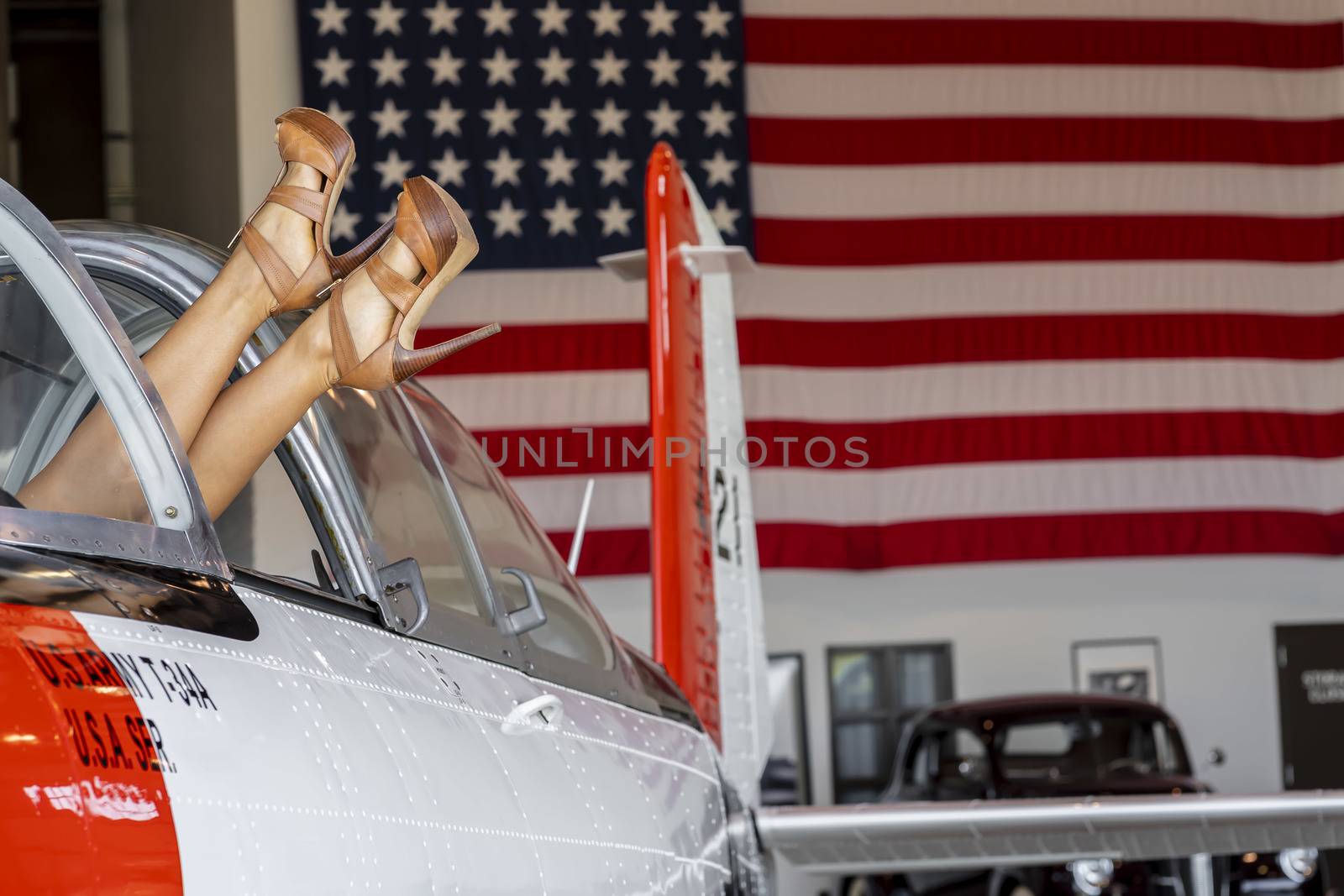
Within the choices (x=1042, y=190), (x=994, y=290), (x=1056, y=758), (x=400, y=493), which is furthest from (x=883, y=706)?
(x=400, y=493)

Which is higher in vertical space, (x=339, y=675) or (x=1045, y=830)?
(x=339, y=675)

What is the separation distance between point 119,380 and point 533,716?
0.63 m

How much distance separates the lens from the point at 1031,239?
8477 millimetres

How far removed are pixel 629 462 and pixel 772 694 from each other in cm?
192

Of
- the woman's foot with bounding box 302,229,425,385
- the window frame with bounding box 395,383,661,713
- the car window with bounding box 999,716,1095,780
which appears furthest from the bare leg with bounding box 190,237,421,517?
the car window with bounding box 999,716,1095,780

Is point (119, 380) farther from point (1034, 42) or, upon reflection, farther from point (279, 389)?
point (1034, 42)

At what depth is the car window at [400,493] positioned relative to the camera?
1.54 m

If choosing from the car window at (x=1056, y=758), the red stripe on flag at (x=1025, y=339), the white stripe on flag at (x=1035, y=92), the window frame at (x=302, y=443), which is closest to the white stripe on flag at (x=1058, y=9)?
the white stripe on flag at (x=1035, y=92)

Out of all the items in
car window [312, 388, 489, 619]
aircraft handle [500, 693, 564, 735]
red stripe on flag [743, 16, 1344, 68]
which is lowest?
aircraft handle [500, 693, 564, 735]

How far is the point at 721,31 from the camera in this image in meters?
8.17

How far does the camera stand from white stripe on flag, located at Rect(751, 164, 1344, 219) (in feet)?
27.5

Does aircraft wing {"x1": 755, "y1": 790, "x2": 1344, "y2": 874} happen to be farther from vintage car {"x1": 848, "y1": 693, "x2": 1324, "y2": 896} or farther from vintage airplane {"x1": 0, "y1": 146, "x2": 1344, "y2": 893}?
vintage car {"x1": 848, "y1": 693, "x2": 1324, "y2": 896}

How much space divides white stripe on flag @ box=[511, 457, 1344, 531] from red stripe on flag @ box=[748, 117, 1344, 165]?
1.89 meters

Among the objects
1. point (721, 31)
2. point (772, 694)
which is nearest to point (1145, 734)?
point (772, 694)
